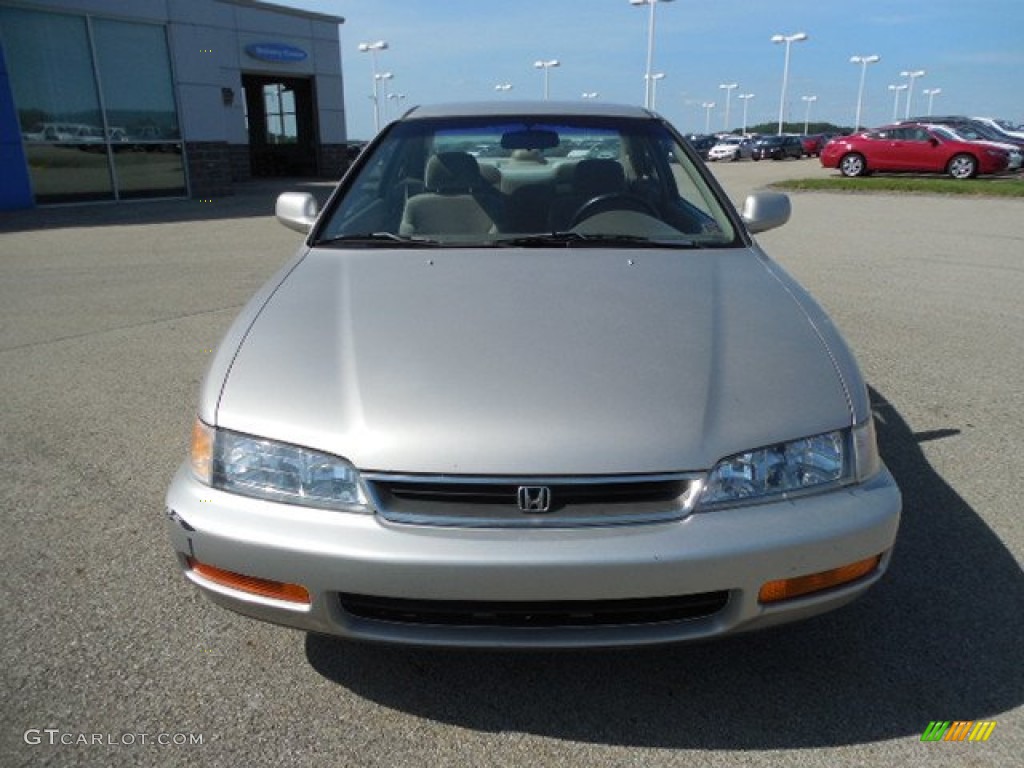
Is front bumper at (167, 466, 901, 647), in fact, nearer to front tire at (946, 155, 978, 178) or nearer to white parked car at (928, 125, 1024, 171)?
front tire at (946, 155, 978, 178)

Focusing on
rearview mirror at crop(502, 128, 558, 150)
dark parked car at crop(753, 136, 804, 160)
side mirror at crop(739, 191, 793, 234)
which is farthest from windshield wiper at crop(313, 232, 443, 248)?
dark parked car at crop(753, 136, 804, 160)

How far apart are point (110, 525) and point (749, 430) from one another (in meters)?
2.46

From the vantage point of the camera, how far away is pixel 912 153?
22.1m

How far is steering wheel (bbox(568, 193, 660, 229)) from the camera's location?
10.3 ft

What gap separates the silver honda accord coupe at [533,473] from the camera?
176 centimetres

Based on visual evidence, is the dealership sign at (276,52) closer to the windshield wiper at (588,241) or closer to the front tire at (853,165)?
the front tire at (853,165)

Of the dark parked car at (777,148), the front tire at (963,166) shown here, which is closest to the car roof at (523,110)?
the front tire at (963,166)

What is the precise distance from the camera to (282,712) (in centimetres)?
205

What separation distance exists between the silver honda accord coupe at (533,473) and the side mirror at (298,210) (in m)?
1.18

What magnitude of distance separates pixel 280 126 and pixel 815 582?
29.0 metres

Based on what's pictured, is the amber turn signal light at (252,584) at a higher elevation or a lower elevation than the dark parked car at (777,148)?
lower

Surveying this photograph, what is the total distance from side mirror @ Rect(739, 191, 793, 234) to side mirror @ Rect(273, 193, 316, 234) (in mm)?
1929

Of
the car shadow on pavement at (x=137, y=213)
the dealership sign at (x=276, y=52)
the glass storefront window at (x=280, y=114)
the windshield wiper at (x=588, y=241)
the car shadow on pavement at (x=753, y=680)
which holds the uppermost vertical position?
the dealership sign at (x=276, y=52)

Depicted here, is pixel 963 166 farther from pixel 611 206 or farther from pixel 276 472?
pixel 276 472
